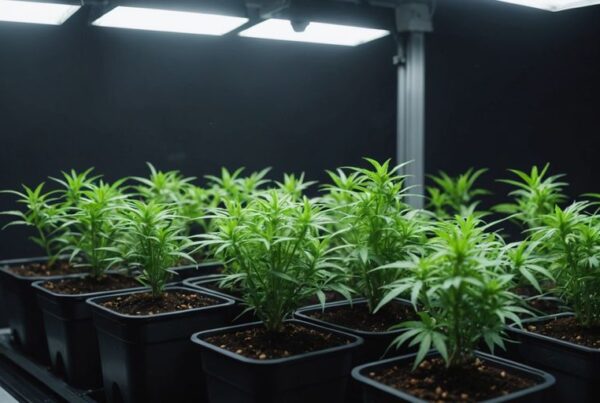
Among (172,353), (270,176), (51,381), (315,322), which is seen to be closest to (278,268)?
(315,322)

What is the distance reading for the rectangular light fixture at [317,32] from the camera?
2258 mm

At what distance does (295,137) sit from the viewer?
3023 mm

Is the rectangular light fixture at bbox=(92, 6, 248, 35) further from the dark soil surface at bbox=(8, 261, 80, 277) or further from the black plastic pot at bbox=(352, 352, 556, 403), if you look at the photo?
the black plastic pot at bbox=(352, 352, 556, 403)

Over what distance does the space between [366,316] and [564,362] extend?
0.51m

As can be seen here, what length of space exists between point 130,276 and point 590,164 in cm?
182

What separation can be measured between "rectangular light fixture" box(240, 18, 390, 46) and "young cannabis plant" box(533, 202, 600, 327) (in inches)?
40.6

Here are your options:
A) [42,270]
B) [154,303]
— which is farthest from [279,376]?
[42,270]

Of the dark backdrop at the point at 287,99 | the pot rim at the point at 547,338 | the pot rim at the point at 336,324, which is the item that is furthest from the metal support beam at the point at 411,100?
the pot rim at the point at 547,338

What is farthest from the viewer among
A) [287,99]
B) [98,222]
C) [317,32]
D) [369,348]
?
[287,99]

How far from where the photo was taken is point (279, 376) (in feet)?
4.33

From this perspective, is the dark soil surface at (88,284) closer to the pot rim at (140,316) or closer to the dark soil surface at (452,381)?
the pot rim at (140,316)

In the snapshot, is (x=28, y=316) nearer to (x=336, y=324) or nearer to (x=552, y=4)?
(x=336, y=324)

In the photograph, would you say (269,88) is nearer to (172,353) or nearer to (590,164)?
(590,164)

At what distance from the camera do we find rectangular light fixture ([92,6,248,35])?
200 centimetres
